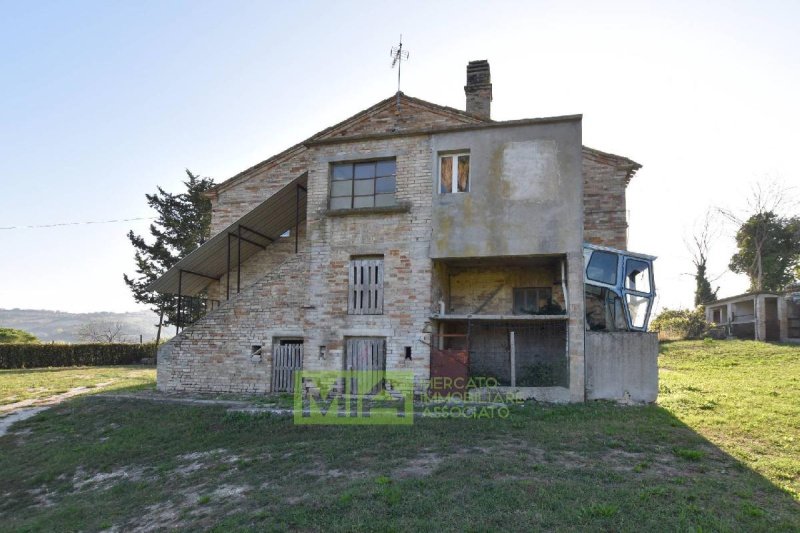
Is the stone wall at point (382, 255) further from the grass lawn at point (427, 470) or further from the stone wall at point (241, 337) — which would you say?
the grass lawn at point (427, 470)

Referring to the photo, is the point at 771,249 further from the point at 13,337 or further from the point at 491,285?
the point at 13,337

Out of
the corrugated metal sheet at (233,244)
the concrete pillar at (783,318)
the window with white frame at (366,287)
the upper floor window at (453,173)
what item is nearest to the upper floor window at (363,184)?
the upper floor window at (453,173)

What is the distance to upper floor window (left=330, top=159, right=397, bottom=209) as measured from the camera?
44.4 ft

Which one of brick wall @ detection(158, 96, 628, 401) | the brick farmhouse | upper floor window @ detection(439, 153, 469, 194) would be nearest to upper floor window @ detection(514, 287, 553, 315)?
the brick farmhouse

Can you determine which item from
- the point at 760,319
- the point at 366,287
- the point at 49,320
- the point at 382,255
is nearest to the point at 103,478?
the point at 366,287

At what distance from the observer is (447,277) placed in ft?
49.0

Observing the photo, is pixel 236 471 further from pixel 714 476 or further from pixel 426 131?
pixel 426 131

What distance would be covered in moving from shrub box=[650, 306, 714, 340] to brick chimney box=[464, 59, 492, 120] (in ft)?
50.7

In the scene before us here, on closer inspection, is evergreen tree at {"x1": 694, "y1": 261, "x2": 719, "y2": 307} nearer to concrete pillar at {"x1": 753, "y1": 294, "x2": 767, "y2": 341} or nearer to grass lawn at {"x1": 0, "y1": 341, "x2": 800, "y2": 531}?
concrete pillar at {"x1": 753, "y1": 294, "x2": 767, "y2": 341}

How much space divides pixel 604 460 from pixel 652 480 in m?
0.91

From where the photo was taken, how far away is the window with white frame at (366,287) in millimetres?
13031

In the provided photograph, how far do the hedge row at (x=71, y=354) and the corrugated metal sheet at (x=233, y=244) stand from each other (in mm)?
14521

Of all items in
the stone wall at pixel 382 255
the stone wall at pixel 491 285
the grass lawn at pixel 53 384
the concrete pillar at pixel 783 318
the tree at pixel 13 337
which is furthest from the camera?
the tree at pixel 13 337

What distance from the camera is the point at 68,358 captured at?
28.2m
